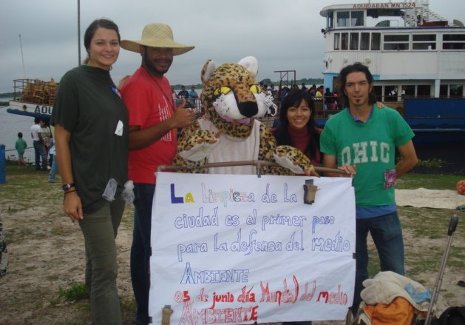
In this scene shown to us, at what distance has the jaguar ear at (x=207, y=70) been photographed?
3.21 metres

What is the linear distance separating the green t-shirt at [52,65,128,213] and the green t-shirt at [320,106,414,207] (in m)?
1.40

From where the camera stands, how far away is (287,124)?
3.30 metres

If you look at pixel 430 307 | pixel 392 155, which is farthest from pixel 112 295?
pixel 392 155

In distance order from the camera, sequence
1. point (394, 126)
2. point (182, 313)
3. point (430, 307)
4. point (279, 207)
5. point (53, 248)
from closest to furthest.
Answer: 1. point (430, 307)
2. point (182, 313)
3. point (279, 207)
4. point (394, 126)
5. point (53, 248)

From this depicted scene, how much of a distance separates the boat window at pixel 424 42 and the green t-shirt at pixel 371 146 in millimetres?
17479

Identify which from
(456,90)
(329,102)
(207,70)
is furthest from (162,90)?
(456,90)

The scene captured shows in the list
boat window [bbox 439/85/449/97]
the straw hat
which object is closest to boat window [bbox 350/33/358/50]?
boat window [bbox 439/85/449/97]

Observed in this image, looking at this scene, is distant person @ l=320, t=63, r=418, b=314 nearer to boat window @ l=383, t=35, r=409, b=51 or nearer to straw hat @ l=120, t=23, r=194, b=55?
straw hat @ l=120, t=23, r=194, b=55

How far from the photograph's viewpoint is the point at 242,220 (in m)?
2.91

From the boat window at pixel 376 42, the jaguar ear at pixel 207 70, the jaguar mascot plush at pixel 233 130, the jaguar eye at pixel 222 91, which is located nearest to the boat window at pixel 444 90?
the boat window at pixel 376 42

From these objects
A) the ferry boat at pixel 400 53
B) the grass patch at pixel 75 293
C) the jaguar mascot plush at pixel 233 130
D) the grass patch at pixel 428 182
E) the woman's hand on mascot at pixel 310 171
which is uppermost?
the ferry boat at pixel 400 53

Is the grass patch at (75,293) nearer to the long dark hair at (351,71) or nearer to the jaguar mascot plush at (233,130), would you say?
the jaguar mascot plush at (233,130)

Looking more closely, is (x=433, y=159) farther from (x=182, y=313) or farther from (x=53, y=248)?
(x=182, y=313)

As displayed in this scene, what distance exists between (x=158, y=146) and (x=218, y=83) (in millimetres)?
550
